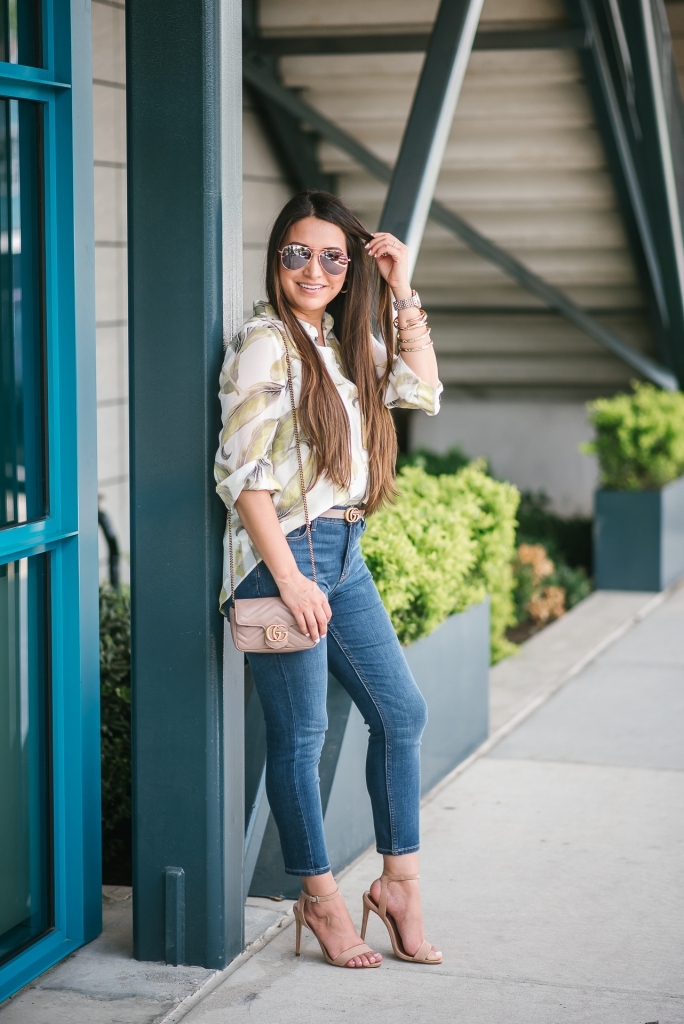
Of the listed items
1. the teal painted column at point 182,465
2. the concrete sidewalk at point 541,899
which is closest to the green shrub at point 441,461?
the concrete sidewalk at point 541,899

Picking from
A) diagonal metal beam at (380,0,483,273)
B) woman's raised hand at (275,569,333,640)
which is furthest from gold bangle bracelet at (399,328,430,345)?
diagonal metal beam at (380,0,483,273)

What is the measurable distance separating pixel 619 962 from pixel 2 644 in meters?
1.82

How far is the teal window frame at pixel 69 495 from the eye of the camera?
326 cm

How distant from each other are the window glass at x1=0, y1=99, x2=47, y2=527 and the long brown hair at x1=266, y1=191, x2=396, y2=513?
611mm

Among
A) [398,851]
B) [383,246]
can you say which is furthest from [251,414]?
[398,851]

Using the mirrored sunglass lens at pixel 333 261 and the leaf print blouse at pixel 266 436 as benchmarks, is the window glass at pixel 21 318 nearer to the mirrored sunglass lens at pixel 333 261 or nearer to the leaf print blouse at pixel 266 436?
the leaf print blouse at pixel 266 436

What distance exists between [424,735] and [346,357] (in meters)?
1.84

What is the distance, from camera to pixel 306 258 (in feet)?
10.5

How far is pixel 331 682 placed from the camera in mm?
3994

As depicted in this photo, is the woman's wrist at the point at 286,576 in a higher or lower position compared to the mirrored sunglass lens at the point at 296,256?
lower

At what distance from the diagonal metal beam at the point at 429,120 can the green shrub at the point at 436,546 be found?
112 centimetres

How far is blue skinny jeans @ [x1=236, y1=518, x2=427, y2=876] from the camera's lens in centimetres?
317

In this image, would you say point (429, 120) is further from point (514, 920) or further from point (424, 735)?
point (514, 920)

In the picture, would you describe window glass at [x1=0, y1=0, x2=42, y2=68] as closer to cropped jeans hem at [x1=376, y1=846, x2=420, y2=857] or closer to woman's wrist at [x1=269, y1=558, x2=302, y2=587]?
woman's wrist at [x1=269, y1=558, x2=302, y2=587]
